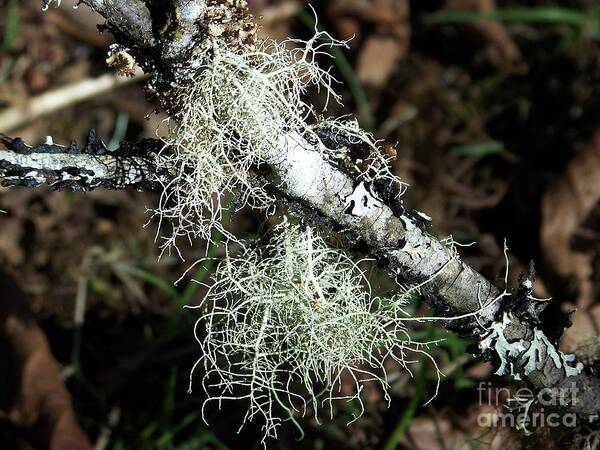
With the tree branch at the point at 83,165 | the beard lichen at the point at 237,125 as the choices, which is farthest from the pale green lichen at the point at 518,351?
the tree branch at the point at 83,165

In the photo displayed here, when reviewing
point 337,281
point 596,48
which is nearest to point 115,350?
point 337,281

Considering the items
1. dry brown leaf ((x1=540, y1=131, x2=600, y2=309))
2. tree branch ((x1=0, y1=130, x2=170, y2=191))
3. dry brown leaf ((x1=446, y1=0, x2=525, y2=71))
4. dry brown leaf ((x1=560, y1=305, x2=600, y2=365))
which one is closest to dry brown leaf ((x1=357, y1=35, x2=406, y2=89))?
dry brown leaf ((x1=446, y1=0, x2=525, y2=71))

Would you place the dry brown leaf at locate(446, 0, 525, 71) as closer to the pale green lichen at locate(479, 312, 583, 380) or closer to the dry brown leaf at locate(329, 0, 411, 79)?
the dry brown leaf at locate(329, 0, 411, 79)

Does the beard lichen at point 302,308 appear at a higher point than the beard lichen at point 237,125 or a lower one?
lower

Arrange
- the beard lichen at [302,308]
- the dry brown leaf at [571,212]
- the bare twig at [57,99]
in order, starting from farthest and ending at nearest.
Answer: the bare twig at [57,99] < the dry brown leaf at [571,212] < the beard lichen at [302,308]

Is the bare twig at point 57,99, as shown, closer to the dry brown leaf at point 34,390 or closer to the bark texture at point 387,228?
the dry brown leaf at point 34,390

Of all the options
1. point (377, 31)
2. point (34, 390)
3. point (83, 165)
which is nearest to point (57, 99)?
point (34, 390)

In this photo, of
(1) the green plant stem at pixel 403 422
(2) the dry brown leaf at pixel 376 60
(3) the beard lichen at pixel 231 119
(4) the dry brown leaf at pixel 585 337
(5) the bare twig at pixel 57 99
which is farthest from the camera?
(2) the dry brown leaf at pixel 376 60
